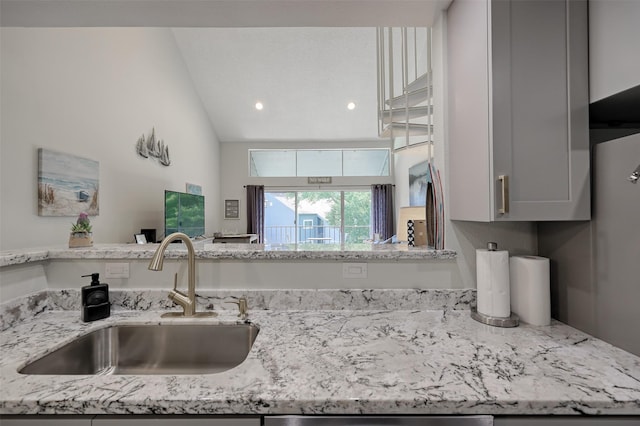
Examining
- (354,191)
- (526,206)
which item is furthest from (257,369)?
(354,191)

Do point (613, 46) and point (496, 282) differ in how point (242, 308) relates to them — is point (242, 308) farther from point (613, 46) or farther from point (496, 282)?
point (613, 46)

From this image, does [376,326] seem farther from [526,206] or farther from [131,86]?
[131,86]

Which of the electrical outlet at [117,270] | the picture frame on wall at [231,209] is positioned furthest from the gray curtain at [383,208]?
the electrical outlet at [117,270]

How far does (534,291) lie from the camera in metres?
1.16

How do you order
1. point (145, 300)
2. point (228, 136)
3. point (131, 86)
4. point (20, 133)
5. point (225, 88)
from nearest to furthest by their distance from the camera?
point (145, 300) → point (20, 133) → point (131, 86) → point (225, 88) → point (228, 136)

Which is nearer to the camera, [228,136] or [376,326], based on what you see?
[376,326]

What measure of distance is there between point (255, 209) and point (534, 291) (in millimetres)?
6397

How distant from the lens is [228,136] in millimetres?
7047

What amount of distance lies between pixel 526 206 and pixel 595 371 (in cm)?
51

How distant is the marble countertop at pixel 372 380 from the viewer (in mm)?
707

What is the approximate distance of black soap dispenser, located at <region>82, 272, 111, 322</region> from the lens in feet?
3.98

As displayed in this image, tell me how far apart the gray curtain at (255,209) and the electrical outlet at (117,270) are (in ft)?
18.8

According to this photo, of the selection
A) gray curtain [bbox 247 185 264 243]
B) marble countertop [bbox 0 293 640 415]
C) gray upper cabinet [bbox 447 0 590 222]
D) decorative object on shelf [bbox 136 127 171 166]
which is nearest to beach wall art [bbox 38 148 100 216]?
decorative object on shelf [bbox 136 127 171 166]

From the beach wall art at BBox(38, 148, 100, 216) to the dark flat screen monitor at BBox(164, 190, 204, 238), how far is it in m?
0.97
